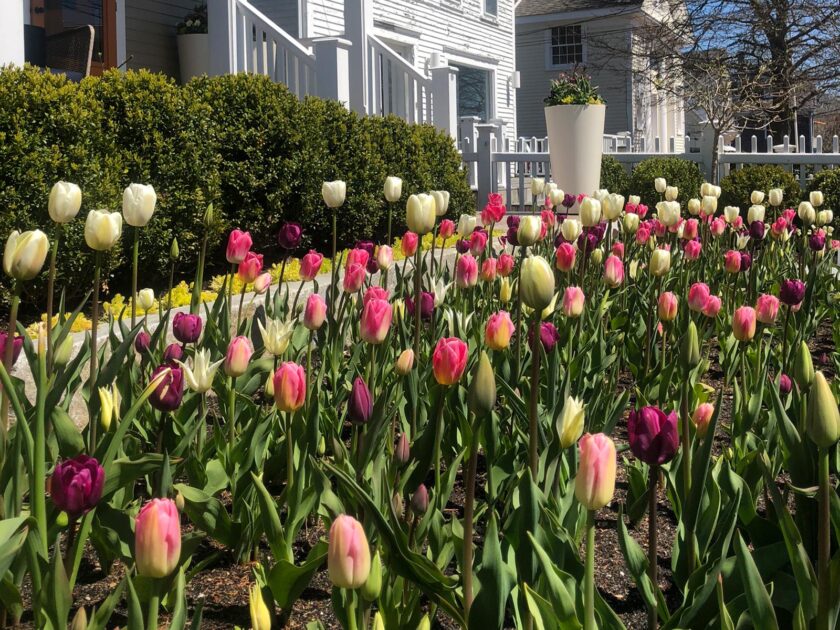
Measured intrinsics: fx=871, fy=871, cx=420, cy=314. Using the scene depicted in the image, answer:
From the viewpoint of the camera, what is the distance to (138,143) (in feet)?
17.2

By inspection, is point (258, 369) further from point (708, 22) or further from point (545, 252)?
point (708, 22)

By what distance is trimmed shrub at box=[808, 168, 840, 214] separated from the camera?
1139 centimetres

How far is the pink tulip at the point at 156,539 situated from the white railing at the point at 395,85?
9.32 m

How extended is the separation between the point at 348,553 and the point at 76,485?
15.5 inches

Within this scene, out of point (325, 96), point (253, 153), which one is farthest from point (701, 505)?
point (325, 96)

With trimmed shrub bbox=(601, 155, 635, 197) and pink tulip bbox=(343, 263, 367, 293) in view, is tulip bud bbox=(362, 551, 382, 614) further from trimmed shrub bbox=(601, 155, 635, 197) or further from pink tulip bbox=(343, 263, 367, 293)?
trimmed shrub bbox=(601, 155, 635, 197)

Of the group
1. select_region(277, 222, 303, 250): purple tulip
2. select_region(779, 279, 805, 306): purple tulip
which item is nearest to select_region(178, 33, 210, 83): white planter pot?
select_region(277, 222, 303, 250): purple tulip

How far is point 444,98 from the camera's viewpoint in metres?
11.9

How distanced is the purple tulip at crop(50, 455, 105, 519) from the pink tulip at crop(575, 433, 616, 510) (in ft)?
2.14

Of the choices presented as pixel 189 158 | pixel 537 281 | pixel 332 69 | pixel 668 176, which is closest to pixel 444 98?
pixel 332 69

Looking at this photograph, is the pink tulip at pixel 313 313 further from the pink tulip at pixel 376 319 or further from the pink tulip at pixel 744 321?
the pink tulip at pixel 744 321

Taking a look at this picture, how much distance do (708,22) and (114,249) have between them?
79.7 feet

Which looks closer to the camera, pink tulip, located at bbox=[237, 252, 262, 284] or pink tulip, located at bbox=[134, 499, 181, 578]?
pink tulip, located at bbox=[134, 499, 181, 578]

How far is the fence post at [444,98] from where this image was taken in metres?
11.7
